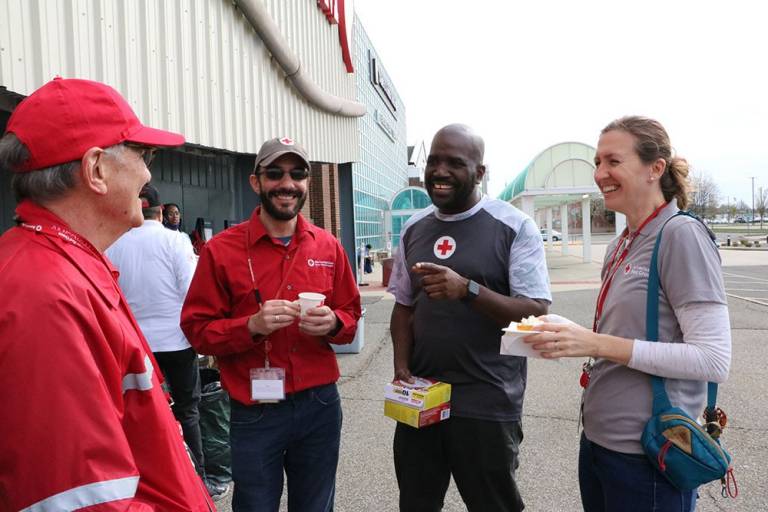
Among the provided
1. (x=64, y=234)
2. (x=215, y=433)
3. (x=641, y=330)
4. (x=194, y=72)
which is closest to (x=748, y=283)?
(x=194, y=72)

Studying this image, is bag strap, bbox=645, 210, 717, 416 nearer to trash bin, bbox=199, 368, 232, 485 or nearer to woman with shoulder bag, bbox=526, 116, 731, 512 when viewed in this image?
woman with shoulder bag, bbox=526, 116, 731, 512

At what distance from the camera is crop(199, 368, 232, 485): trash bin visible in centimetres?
403

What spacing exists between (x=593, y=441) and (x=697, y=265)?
79cm

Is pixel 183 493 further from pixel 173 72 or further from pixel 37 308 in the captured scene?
pixel 173 72

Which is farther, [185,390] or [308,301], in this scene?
[185,390]

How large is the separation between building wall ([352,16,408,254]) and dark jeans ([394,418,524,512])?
22.9 metres

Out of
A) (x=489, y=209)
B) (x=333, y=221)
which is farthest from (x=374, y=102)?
(x=489, y=209)

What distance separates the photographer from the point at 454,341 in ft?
8.34

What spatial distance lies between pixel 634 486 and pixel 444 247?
1.32 meters

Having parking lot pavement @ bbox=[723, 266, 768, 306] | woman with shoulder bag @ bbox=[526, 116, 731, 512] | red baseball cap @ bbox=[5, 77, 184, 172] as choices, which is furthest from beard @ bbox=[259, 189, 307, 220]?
parking lot pavement @ bbox=[723, 266, 768, 306]

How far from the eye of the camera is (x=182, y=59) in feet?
16.4

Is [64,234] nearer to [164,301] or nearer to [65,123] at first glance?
[65,123]

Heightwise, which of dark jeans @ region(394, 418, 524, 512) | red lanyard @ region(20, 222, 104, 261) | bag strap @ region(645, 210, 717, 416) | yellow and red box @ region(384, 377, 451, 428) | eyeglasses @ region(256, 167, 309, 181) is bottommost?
dark jeans @ region(394, 418, 524, 512)

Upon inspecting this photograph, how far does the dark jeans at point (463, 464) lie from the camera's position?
2424mm
